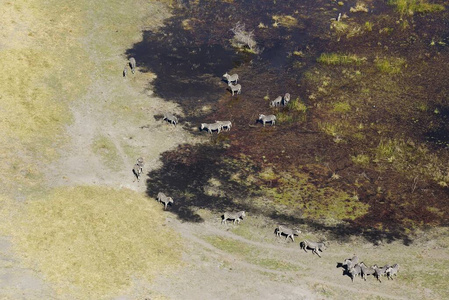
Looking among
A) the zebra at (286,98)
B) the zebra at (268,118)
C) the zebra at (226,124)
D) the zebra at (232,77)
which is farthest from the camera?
the zebra at (232,77)

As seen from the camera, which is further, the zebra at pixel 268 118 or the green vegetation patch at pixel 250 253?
the zebra at pixel 268 118

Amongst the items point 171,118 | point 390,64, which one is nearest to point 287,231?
point 171,118

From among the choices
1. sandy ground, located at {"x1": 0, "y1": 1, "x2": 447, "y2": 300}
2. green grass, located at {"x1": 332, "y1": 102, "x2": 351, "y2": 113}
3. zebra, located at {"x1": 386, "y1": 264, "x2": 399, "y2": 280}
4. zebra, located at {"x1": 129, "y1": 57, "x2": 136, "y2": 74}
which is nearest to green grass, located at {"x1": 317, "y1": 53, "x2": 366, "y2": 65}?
green grass, located at {"x1": 332, "y1": 102, "x2": 351, "y2": 113}

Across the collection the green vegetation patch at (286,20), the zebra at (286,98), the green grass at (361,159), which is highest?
the green vegetation patch at (286,20)

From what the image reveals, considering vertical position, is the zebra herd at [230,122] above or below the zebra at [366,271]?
above

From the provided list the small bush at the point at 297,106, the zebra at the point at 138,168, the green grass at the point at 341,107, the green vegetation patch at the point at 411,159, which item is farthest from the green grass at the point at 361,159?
the zebra at the point at 138,168

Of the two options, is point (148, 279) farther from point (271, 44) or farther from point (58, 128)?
point (271, 44)

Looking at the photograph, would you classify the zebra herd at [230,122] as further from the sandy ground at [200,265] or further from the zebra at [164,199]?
the zebra at [164,199]
